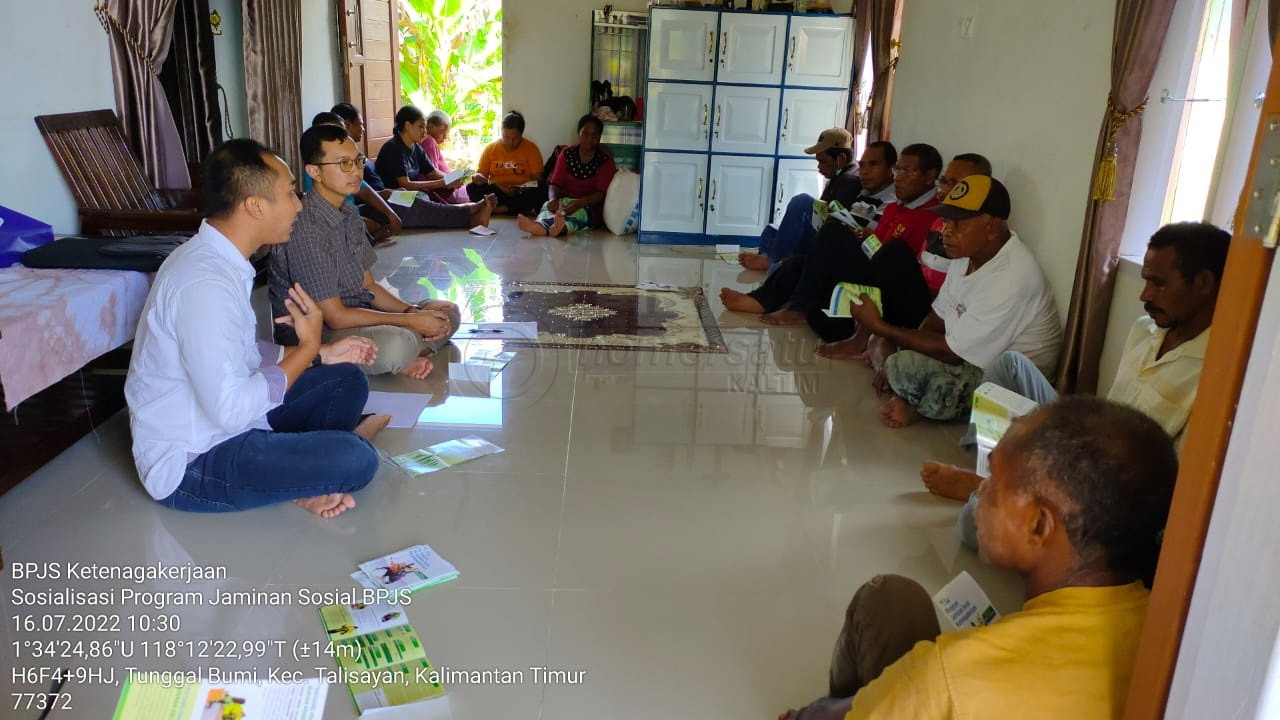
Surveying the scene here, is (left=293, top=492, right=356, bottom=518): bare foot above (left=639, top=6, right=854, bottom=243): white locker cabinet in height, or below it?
below

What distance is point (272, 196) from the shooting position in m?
2.31

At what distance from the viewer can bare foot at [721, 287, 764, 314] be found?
4.95 m

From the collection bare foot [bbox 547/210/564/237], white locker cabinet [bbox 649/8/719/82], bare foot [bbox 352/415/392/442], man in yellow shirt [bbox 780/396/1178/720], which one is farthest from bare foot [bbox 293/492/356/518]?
white locker cabinet [bbox 649/8/719/82]

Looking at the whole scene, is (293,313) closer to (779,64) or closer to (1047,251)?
(1047,251)

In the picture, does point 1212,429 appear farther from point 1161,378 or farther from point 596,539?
point 596,539

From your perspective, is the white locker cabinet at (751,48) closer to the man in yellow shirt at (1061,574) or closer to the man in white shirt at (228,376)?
the man in white shirt at (228,376)

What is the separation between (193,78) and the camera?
5367mm

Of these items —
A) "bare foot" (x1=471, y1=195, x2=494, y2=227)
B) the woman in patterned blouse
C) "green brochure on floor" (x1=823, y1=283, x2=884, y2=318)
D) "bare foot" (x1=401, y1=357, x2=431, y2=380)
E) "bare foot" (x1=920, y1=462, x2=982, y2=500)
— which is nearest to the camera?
"bare foot" (x1=920, y1=462, x2=982, y2=500)

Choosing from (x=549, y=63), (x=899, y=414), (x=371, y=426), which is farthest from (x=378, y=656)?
(x=549, y=63)

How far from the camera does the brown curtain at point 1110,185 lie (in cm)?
290

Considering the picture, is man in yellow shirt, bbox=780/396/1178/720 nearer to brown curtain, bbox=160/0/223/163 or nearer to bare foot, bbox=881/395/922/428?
bare foot, bbox=881/395/922/428

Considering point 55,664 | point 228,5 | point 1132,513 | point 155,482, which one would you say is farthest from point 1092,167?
point 228,5

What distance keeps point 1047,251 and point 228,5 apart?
17.6 ft

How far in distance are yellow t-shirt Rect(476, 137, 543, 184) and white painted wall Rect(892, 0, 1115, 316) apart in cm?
403
